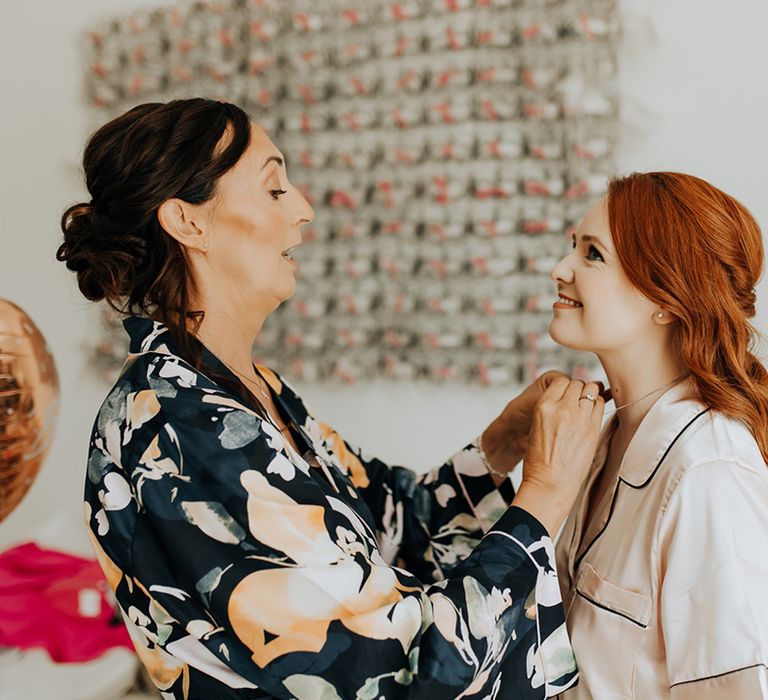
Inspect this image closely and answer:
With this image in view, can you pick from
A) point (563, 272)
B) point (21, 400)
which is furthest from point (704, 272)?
point (21, 400)

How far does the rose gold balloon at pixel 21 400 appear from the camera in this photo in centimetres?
162

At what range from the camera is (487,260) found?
216 centimetres

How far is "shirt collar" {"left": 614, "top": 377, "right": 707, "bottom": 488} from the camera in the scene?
1.18 m

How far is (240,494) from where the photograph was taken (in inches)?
41.6

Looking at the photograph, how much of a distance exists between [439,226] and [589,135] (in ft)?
1.37

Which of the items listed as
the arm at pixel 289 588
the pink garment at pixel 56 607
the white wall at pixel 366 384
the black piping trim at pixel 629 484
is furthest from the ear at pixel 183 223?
the white wall at pixel 366 384

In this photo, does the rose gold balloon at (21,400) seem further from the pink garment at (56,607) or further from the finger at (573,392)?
the finger at (573,392)

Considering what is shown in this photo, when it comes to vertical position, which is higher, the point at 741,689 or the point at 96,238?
the point at 96,238

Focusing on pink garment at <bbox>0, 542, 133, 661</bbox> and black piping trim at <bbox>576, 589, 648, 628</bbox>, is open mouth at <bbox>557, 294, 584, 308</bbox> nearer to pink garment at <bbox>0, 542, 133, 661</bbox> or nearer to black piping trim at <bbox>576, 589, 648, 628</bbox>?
black piping trim at <bbox>576, 589, 648, 628</bbox>

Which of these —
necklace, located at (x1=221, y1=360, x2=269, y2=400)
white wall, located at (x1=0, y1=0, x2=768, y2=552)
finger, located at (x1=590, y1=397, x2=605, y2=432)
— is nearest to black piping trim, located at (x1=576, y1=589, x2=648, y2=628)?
finger, located at (x1=590, y1=397, x2=605, y2=432)

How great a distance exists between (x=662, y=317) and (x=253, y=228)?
0.62m

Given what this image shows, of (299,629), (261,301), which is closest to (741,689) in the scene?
(299,629)

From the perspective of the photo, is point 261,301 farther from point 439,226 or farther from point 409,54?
point 409,54

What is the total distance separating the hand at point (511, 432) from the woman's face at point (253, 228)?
435 mm
